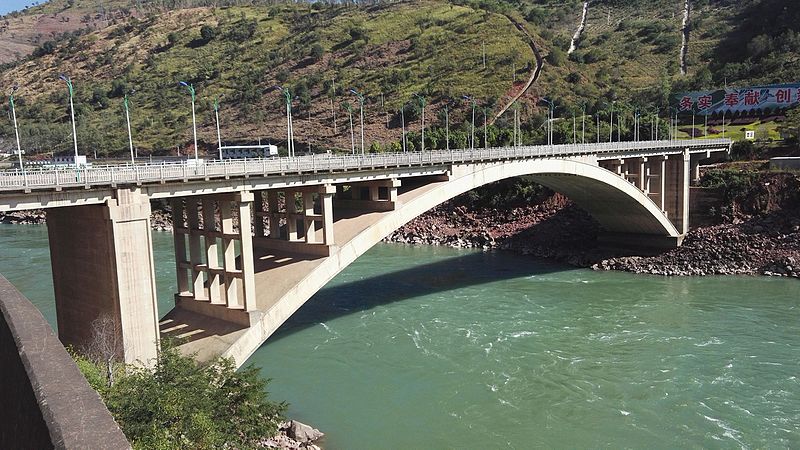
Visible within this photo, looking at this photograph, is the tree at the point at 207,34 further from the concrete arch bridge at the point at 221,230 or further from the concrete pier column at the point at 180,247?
the concrete pier column at the point at 180,247

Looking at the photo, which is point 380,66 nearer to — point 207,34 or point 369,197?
point 207,34

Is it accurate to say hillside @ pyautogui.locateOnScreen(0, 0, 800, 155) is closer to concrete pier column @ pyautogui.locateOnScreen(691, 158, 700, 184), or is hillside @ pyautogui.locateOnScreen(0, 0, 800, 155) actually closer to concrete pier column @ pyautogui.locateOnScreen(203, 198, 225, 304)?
concrete pier column @ pyautogui.locateOnScreen(691, 158, 700, 184)

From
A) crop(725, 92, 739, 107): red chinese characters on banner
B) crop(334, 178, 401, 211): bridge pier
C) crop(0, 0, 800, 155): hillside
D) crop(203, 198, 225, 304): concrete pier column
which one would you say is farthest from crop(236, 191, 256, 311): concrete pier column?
crop(725, 92, 739, 107): red chinese characters on banner

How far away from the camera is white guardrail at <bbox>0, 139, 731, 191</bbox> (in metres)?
13.8

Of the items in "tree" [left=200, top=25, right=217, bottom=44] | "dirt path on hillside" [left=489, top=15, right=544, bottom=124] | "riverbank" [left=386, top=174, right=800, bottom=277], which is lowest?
"riverbank" [left=386, top=174, right=800, bottom=277]

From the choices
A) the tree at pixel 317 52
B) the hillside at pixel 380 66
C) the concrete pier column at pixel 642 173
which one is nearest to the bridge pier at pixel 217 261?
the concrete pier column at pixel 642 173

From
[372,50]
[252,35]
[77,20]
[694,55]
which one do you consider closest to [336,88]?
[372,50]

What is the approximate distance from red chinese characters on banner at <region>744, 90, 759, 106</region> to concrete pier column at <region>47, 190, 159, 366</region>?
2271 inches

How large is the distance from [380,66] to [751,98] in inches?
1796

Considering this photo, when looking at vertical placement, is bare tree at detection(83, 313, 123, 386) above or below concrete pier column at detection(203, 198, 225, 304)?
below

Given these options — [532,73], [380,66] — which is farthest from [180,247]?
[380,66]

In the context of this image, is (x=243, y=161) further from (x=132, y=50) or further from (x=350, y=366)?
(x=132, y=50)

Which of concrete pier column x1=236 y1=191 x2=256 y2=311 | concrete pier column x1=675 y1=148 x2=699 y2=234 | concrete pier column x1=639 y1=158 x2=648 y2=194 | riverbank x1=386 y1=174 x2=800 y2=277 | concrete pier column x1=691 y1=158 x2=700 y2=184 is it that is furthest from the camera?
concrete pier column x1=691 y1=158 x2=700 y2=184

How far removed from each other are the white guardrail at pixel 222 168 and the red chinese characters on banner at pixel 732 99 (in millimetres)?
37292
